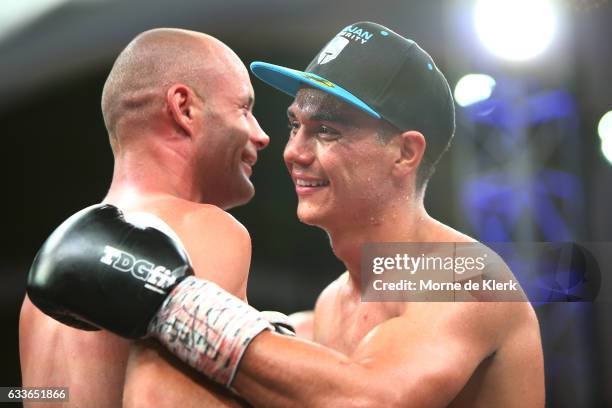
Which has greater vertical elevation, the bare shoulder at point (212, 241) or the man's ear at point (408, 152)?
the man's ear at point (408, 152)

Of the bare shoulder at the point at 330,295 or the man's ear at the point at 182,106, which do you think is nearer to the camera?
the man's ear at the point at 182,106

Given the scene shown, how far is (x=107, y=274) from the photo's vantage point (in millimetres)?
1343

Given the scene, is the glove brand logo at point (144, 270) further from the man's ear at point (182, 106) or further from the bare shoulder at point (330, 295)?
the bare shoulder at point (330, 295)

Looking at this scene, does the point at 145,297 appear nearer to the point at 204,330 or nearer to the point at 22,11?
the point at 204,330

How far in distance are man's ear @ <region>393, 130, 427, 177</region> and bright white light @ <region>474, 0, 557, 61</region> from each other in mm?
2262

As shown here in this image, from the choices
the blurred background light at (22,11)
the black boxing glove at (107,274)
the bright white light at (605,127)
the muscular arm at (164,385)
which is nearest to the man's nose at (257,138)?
the black boxing glove at (107,274)

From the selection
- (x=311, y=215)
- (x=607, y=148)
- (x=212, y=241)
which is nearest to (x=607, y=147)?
(x=607, y=148)

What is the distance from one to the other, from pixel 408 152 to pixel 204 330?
0.76 metres

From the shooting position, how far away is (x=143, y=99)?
5.80ft

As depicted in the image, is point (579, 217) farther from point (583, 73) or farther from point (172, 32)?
point (172, 32)

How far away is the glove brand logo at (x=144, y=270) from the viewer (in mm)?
1348

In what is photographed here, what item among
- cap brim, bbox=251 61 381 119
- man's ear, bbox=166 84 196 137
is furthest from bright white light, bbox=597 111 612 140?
man's ear, bbox=166 84 196 137

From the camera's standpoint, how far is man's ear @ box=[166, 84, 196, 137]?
69.1 inches

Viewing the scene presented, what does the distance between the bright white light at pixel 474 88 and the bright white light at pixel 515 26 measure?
0.15 m
